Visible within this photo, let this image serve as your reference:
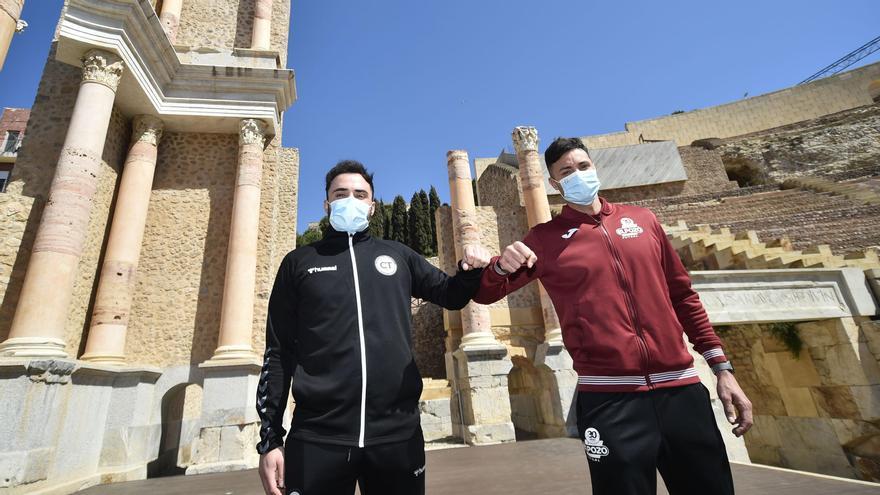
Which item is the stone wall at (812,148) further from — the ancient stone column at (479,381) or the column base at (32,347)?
the column base at (32,347)

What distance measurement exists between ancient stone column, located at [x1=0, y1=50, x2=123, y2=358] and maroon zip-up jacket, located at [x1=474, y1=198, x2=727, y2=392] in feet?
22.5

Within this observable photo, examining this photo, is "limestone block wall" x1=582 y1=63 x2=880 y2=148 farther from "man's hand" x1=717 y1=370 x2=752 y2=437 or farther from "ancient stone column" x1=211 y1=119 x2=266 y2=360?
"man's hand" x1=717 y1=370 x2=752 y2=437

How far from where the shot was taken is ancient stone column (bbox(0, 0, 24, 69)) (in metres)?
5.43

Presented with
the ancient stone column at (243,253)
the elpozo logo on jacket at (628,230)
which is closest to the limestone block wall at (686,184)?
the ancient stone column at (243,253)

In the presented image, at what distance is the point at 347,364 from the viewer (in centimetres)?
178

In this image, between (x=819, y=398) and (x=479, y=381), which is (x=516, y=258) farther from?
(x=479, y=381)

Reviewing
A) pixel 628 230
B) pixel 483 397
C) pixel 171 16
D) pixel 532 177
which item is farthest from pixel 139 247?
pixel 532 177

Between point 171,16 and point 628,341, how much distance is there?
12988 mm

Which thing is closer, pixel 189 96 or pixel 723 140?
pixel 189 96

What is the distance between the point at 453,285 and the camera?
2.14m

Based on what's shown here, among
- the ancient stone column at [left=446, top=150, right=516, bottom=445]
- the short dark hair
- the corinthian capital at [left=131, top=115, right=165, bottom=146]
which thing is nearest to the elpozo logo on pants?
the short dark hair

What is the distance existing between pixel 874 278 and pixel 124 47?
45.4 feet

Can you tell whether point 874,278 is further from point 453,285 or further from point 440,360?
point 440,360

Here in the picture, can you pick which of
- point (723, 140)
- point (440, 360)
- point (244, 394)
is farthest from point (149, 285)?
point (723, 140)
